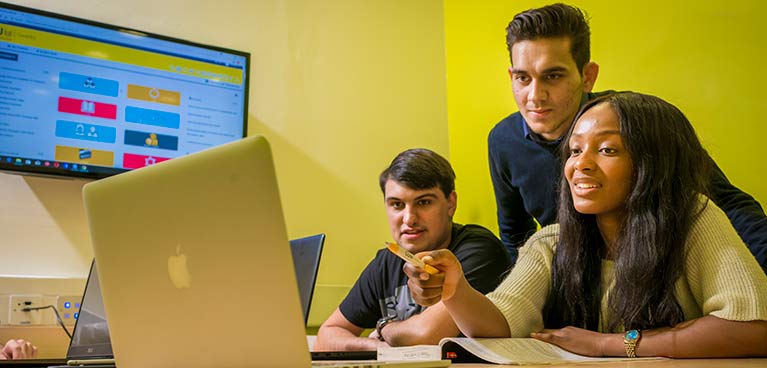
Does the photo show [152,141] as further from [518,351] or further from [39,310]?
[518,351]

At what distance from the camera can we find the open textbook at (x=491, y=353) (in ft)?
3.62

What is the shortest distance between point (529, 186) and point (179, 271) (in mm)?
1628

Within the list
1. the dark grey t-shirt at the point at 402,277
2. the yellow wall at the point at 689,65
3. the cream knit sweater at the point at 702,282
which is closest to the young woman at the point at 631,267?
the cream knit sweater at the point at 702,282

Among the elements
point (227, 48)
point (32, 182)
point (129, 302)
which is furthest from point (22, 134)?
point (129, 302)

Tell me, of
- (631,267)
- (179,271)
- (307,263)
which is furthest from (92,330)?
(631,267)

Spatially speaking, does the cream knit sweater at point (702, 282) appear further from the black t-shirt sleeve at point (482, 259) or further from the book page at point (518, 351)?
the black t-shirt sleeve at point (482, 259)

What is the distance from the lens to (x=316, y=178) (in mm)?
3094

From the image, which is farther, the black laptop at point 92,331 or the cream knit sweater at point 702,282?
the black laptop at point 92,331

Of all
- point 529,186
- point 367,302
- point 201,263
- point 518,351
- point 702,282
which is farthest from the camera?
point 367,302

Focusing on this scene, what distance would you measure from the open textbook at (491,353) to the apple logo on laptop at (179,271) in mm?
465

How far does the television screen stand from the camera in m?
2.46

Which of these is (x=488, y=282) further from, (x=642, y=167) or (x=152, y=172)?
(x=152, y=172)

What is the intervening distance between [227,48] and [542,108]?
1422mm

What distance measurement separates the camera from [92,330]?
1850 mm
